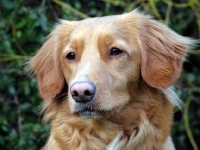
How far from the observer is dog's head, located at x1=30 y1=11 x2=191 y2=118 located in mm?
5281

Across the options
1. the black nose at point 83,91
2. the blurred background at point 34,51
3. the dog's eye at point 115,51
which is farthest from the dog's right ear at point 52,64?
the blurred background at point 34,51

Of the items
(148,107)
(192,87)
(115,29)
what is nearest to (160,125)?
(148,107)

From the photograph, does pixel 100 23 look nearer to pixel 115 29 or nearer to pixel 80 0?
pixel 115 29

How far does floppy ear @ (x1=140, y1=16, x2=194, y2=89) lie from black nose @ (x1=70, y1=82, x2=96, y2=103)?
632 mm

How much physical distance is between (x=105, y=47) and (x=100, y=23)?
25 centimetres

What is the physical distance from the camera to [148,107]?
5.66m

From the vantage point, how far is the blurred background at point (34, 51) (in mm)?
8055

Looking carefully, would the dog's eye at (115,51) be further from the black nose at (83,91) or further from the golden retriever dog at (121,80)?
the black nose at (83,91)

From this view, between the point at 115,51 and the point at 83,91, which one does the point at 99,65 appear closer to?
the point at 115,51

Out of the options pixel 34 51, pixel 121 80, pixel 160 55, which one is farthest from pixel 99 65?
pixel 34 51

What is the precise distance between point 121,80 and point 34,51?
121 inches

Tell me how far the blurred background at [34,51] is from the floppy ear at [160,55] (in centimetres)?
221

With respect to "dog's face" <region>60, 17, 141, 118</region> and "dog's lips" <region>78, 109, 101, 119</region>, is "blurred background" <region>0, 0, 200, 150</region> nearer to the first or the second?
"dog's face" <region>60, 17, 141, 118</region>

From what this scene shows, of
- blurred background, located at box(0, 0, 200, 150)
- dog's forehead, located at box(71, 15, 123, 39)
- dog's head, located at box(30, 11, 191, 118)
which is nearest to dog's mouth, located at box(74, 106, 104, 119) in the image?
dog's head, located at box(30, 11, 191, 118)
